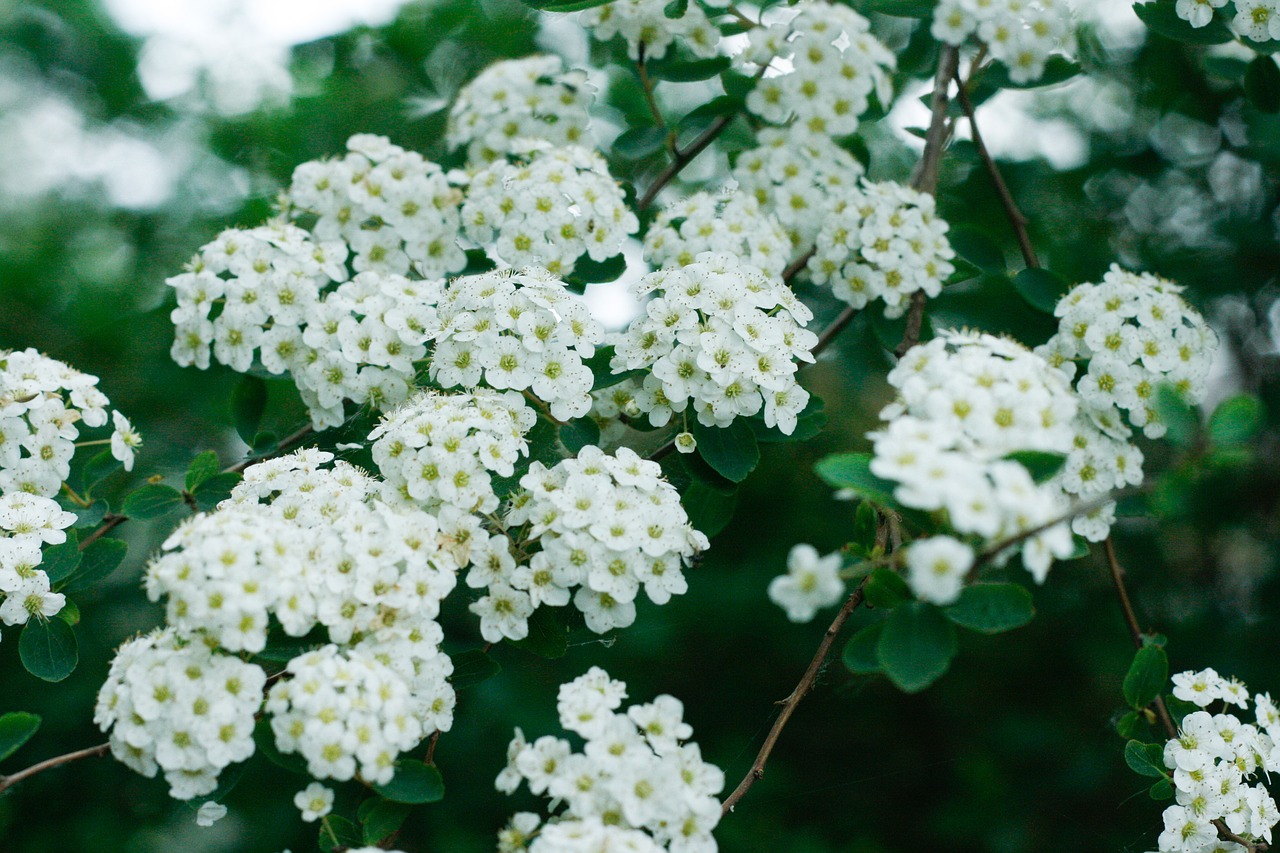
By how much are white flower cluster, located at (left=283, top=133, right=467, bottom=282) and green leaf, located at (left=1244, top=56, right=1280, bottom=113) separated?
6.08ft

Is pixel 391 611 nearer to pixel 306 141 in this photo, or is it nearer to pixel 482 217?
pixel 482 217

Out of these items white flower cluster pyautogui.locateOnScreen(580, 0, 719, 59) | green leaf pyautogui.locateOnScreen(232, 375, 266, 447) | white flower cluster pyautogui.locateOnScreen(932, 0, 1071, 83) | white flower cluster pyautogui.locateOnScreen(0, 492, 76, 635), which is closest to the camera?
white flower cluster pyautogui.locateOnScreen(0, 492, 76, 635)

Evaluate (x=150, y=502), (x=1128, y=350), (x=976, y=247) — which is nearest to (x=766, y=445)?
(x=976, y=247)

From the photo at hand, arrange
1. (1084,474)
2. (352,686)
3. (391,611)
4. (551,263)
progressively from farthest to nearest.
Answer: (551,263)
(1084,474)
(391,611)
(352,686)

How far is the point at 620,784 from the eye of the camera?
1.38 m

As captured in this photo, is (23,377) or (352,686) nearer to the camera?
(352,686)

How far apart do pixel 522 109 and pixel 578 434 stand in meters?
1.03

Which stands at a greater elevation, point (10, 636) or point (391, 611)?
point (391, 611)

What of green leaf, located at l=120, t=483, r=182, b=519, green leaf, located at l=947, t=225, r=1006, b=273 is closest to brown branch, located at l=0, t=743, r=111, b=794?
green leaf, located at l=120, t=483, r=182, b=519

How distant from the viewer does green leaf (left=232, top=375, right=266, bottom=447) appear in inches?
87.7

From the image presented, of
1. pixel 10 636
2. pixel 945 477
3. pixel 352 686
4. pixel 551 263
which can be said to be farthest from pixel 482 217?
pixel 10 636

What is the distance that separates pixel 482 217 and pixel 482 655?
100 centimetres

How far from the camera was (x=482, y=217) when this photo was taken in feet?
7.38

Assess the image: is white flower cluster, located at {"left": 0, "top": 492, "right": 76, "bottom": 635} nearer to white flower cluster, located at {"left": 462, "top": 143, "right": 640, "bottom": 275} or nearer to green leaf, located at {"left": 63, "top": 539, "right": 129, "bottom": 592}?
green leaf, located at {"left": 63, "top": 539, "right": 129, "bottom": 592}
